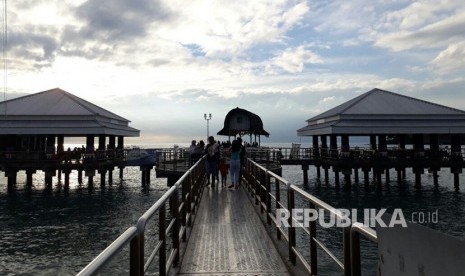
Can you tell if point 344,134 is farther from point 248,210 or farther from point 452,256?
point 452,256

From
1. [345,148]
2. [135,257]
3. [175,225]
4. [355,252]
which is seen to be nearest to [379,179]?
[345,148]

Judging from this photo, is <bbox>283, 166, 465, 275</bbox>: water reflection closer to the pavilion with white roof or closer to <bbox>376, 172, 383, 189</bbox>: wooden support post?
<bbox>376, 172, 383, 189</bbox>: wooden support post

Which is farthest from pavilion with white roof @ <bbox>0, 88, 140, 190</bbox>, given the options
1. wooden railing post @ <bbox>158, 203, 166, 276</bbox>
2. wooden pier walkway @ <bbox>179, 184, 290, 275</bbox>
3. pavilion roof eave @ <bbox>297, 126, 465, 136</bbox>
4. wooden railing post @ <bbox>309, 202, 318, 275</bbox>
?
wooden railing post @ <bbox>309, 202, 318, 275</bbox>

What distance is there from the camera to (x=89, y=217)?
2116 centimetres

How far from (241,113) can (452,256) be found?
39985 mm

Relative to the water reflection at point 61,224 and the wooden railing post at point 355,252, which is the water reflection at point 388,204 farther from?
the wooden railing post at point 355,252

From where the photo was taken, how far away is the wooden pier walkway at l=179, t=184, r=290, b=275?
539cm

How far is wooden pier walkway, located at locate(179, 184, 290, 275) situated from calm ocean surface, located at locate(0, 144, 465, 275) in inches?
164

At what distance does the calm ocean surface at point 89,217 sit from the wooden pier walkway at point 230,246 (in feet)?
13.7

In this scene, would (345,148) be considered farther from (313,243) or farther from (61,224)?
(313,243)

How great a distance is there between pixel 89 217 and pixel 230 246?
17.0 meters

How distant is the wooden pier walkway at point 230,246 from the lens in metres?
5.39

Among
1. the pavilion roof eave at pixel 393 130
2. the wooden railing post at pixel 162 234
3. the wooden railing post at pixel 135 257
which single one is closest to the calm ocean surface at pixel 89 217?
the pavilion roof eave at pixel 393 130

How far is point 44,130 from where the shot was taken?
32.7 m
